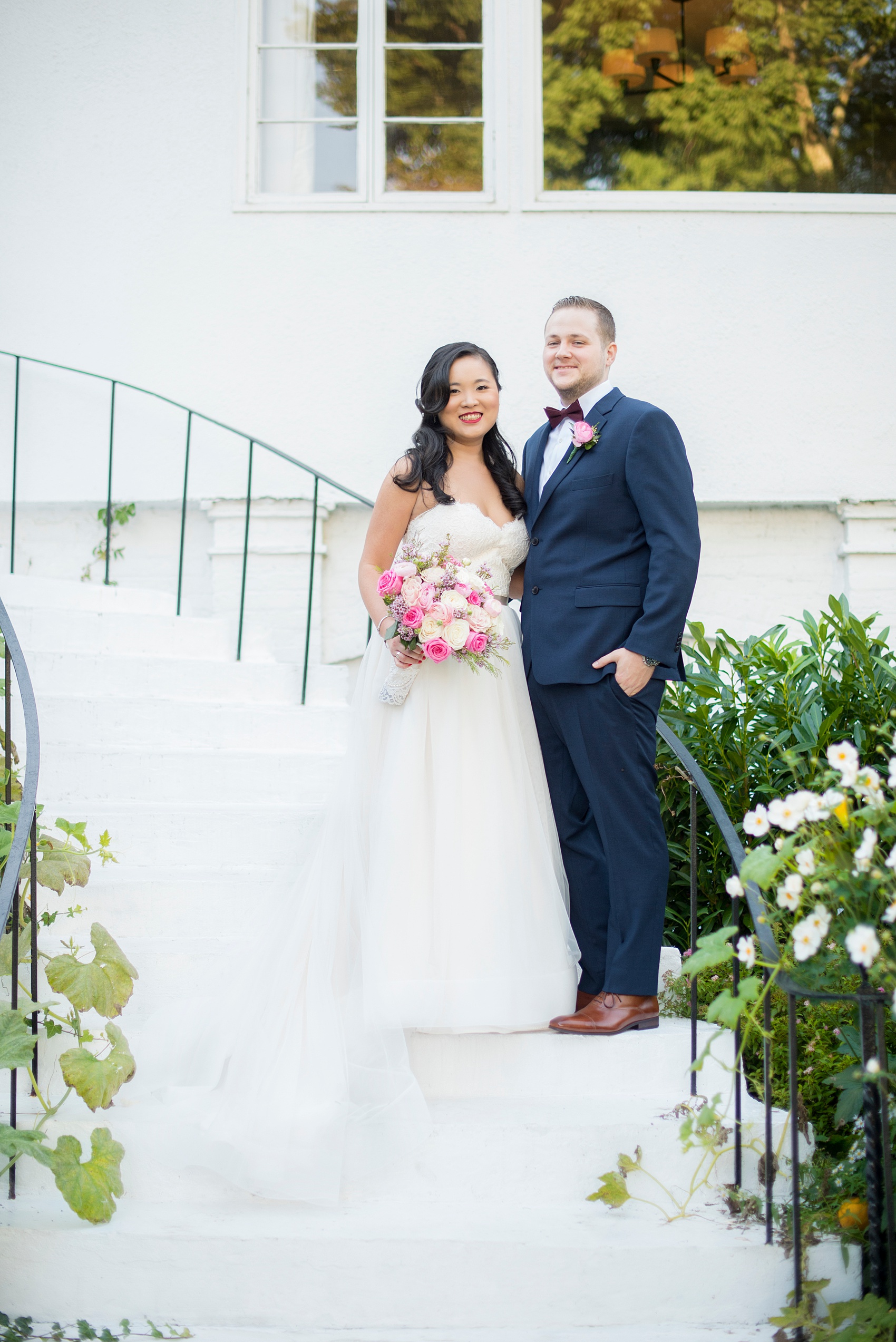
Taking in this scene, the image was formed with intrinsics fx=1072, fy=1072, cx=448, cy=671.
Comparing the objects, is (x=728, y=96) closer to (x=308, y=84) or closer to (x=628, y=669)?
(x=308, y=84)

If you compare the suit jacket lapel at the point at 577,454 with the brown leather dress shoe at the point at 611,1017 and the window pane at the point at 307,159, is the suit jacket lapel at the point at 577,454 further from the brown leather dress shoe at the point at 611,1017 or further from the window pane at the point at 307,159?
the window pane at the point at 307,159

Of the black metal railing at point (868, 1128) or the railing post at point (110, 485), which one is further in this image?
the railing post at point (110, 485)

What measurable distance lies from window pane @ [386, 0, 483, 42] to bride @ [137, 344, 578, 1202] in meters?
3.29

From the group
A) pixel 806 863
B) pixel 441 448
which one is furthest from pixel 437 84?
pixel 806 863

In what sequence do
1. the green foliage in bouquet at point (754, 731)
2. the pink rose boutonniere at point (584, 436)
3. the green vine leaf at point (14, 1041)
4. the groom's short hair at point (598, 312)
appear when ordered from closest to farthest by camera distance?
the green vine leaf at point (14, 1041) < the pink rose boutonniere at point (584, 436) < the groom's short hair at point (598, 312) < the green foliage in bouquet at point (754, 731)

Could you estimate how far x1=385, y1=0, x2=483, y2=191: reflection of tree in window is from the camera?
550 centimetres

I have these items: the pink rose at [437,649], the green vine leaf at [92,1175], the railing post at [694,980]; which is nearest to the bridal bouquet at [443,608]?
the pink rose at [437,649]

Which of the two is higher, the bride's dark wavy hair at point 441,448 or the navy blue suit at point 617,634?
the bride's dark wavy hair at point 441,448

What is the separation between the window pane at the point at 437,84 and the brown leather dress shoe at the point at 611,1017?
459 cm

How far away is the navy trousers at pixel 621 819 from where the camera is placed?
9.45 feet

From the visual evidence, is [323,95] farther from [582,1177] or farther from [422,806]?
[582,1177]

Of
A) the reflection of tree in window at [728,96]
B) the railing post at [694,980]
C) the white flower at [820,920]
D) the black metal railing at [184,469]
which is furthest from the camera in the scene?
the reflection of tree in window at [728,96]

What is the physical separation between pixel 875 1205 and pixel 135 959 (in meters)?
2.10

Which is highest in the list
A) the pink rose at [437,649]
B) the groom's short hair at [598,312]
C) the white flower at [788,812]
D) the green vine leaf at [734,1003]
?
the groom's short hair at [598,312]
